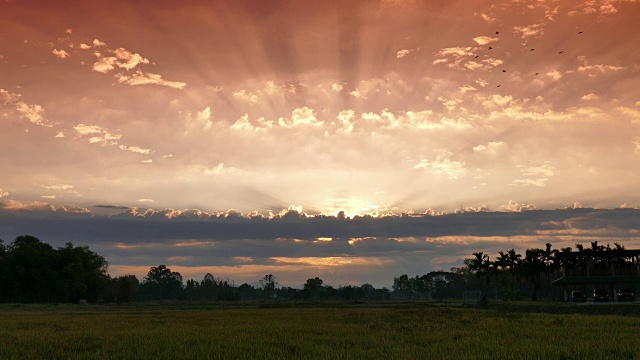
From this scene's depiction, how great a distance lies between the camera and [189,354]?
22.3 meters

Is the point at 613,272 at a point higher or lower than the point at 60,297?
higher

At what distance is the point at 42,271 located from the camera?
135 metres

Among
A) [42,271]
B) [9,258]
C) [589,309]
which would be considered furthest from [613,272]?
[9,258]

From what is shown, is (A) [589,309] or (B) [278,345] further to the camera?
(A) [589,309]

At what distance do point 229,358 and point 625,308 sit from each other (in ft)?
150

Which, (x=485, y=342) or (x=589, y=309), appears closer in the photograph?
(x=485, y=342)

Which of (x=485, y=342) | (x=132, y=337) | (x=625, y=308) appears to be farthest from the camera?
(x=625, y=308)

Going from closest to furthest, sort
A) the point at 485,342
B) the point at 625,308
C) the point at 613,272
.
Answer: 1. the point at 485,342
2. the point at 625,308
3. the point at 613,272

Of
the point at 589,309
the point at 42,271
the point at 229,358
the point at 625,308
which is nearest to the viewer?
the point at 229,358

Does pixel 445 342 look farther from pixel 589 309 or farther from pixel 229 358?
pixel 589 309

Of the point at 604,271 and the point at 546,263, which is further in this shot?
the point at 546,263

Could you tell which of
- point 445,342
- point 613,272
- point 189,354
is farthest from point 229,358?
point 613,272

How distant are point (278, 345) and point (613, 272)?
67.6 metres

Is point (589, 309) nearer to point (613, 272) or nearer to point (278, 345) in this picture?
point (613, 272)
